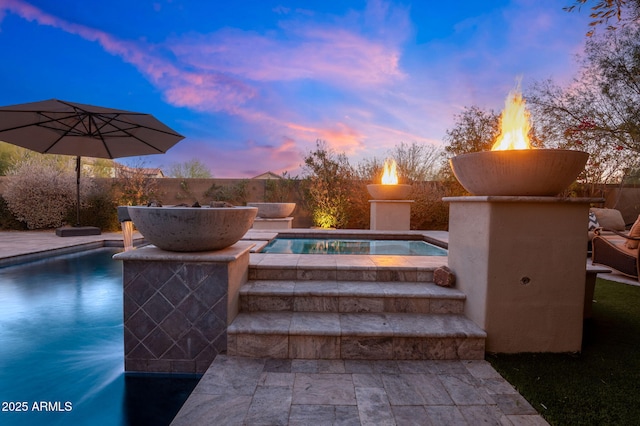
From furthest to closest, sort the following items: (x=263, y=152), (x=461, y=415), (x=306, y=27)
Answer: (x=263, y=152)
(x=306, y=27)
(x=461, y=415)

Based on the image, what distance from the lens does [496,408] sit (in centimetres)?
142

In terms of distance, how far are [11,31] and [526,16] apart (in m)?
12.8

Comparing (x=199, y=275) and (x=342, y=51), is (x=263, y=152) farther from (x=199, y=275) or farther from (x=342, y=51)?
(x=199, y=275)

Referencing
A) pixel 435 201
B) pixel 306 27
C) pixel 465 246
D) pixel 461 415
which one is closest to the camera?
pixel 461 415

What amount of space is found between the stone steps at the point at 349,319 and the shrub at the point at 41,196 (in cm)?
935

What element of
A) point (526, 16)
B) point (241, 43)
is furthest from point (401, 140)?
point (241, 43)

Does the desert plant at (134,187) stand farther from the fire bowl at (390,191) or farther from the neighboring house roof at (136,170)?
the fire bowl at (390,191)

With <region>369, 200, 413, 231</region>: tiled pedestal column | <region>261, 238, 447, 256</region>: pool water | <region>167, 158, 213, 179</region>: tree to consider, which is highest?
<region>167, 158, 213, 179</region>: tree

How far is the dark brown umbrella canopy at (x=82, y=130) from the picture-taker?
4859 mm

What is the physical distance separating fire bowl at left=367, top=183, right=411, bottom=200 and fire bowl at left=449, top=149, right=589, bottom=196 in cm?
432

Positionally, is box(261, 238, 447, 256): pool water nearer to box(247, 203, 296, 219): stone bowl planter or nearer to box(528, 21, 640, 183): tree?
box(247, 203, 296, 219): stone bowl planter

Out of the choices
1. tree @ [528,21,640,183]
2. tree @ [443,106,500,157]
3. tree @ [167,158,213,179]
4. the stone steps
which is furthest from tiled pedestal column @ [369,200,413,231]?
tree @ [167,158,213,179]

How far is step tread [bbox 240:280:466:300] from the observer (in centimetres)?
227

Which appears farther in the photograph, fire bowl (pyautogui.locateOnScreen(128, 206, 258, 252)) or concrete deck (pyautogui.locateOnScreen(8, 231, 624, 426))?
fire bowl (pyautogui.locateOnScreen(128, 206, 258, 252))
